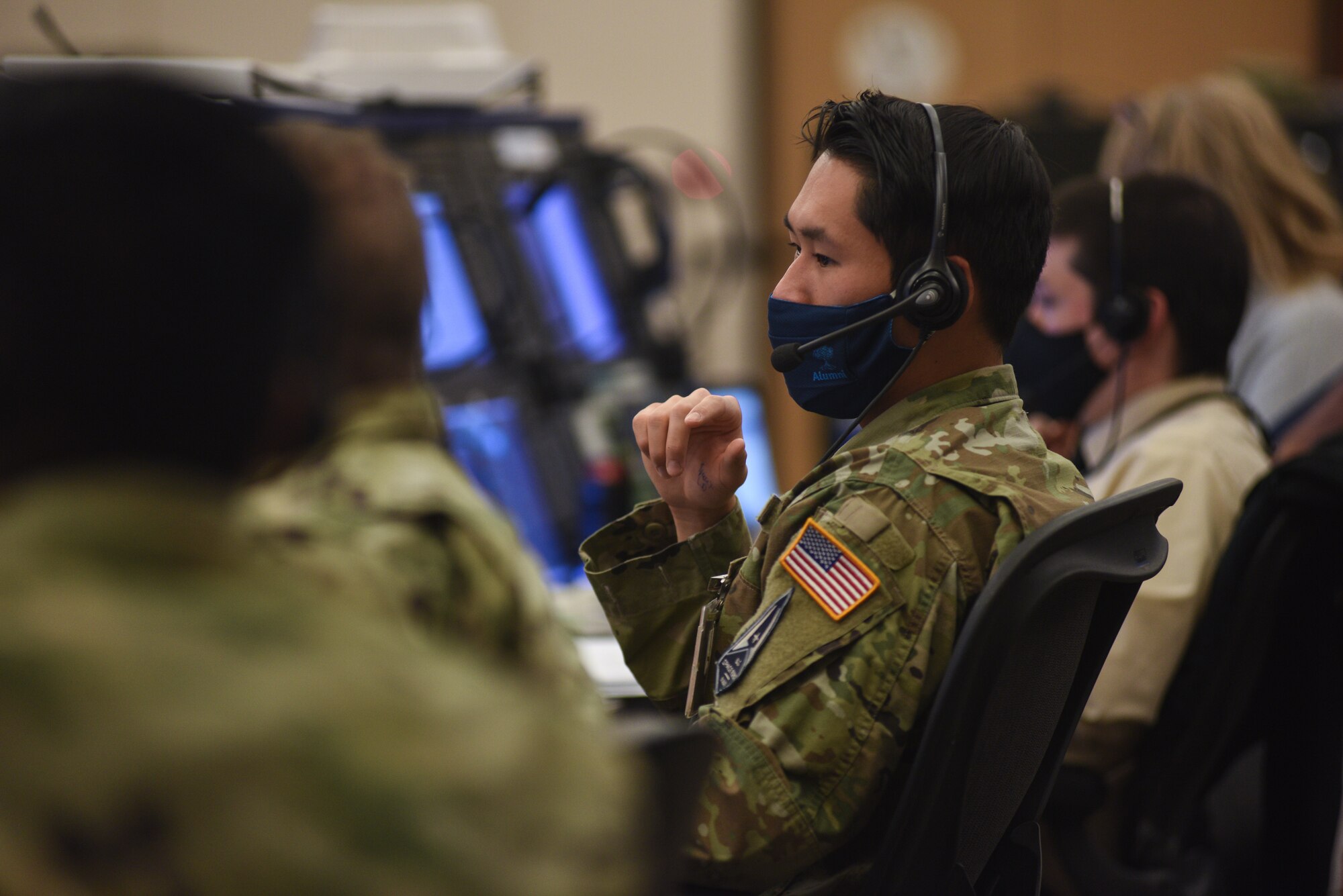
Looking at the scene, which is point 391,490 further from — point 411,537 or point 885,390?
point 885,390

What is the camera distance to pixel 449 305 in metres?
2.24

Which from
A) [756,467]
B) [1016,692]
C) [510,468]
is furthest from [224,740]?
[756,467]

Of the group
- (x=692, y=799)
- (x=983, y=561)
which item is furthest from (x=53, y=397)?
(x=983, y=561)

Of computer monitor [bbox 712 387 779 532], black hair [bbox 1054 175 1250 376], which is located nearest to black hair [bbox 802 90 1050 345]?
black hair [bbox 1054 175 1250 376]

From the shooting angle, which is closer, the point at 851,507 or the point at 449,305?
the point at 851,507

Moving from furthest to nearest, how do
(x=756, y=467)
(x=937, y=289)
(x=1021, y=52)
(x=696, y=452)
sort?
1. (x=1021, y=52)
2. (x=756, y=467)
3. (x=696, y=452)
4. (x=937, y=289)

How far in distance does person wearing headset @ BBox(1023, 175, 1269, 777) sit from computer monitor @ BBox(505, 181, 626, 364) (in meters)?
1.10

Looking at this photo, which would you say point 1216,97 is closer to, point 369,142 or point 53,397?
point 369,142

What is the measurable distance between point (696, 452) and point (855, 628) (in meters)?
0.27

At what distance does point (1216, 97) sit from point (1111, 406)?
2.88 feet

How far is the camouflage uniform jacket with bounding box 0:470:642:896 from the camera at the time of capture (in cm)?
44

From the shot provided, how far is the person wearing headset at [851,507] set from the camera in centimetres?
90

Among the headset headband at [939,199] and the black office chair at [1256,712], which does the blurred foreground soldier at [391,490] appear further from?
the black office chair at [1256,712]

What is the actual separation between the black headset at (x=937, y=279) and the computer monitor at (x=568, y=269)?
149 cm
